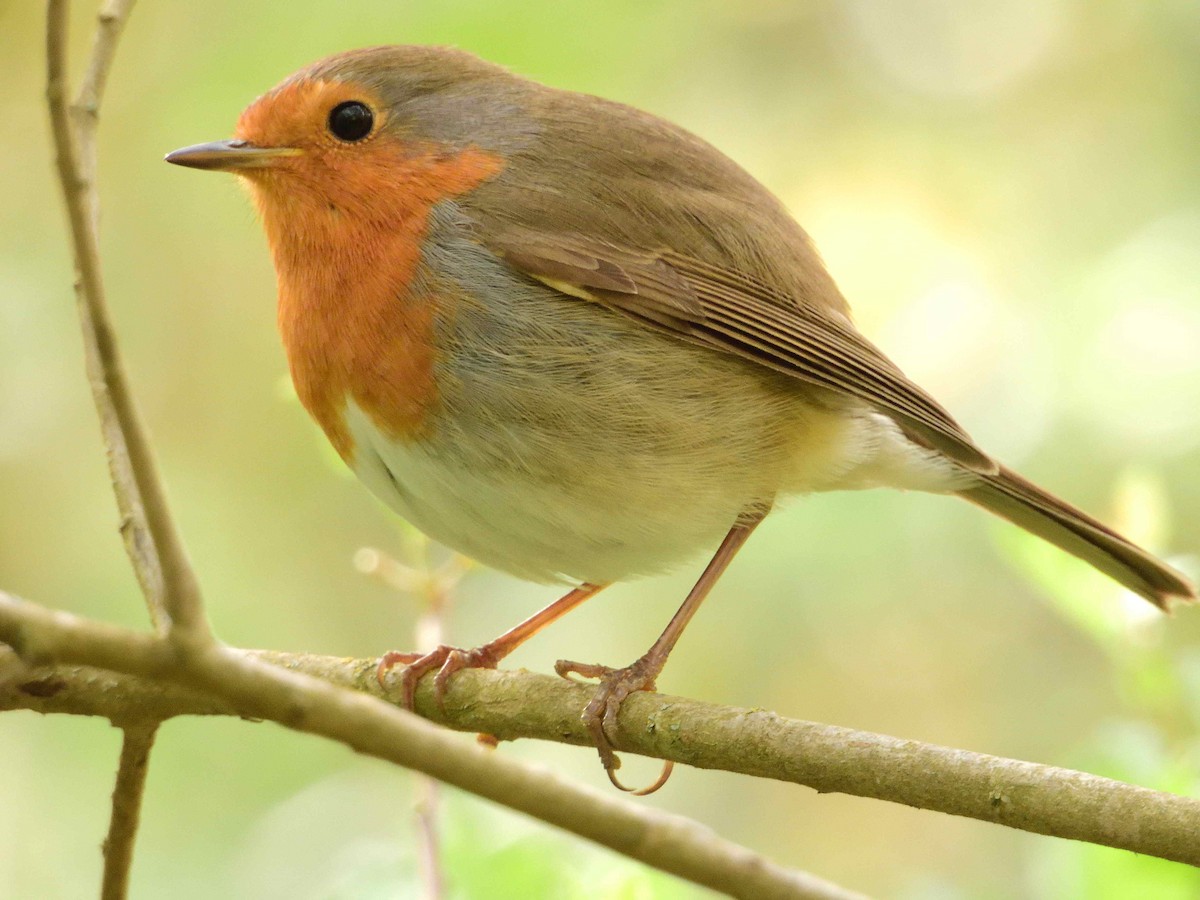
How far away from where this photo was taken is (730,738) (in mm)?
2725

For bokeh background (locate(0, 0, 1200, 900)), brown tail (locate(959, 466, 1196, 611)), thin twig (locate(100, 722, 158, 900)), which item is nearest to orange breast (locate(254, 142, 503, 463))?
thin twig (locate(100, 722, 158, 900))

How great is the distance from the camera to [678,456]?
3629 millimetres

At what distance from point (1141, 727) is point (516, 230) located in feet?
6.28

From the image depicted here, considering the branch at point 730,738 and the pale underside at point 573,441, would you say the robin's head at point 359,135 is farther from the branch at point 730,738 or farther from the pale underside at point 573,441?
the branch at point 730,738

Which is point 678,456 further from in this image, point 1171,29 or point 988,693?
point 1171,29

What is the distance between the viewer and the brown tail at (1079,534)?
13.1 feet

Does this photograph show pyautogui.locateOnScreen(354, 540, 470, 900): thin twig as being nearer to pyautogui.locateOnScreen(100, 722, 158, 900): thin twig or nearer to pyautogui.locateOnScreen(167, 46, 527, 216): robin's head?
pyautogui.locateOnScreen(100, 722, 158, 900): thin twig

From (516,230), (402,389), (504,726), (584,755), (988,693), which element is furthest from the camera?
(988,693)

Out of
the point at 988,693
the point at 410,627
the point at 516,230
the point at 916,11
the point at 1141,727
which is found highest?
the point at 916,11

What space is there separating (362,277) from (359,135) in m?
0.53

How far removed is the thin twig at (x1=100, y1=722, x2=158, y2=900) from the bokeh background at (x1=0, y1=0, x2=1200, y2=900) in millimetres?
2561

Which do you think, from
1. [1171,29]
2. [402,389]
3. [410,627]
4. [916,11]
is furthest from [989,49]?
[402,389]

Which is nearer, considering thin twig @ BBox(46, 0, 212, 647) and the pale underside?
thin twig @ BBox(46, 0, 212, 647)

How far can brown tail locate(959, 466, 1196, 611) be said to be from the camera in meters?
4.01
